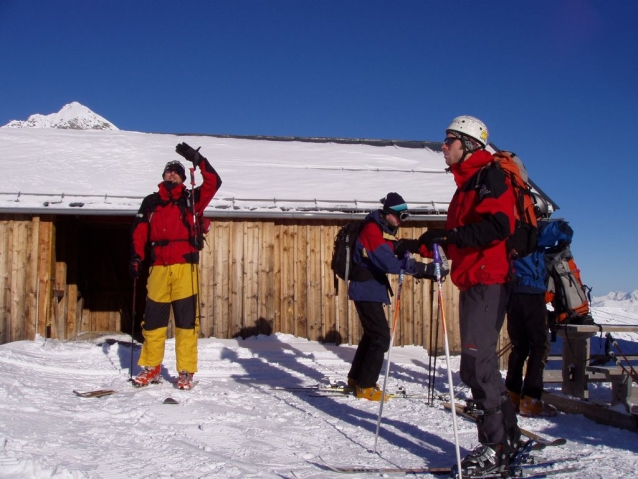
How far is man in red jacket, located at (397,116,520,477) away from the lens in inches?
145

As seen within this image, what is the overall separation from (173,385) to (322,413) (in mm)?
1716

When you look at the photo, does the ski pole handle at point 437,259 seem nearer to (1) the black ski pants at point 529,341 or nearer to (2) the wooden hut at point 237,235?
(1) the black ski pants at point 529,341

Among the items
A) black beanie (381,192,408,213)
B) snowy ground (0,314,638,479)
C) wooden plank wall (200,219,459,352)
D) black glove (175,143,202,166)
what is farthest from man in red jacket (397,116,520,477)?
wooden plank wall (200,219,459,352)

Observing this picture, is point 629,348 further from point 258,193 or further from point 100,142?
point 100,142

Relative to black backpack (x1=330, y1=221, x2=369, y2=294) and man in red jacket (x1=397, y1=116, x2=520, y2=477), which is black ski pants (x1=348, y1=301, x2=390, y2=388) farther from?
man in red jacket (x1=397, y1=116, x2=520, y2=477)

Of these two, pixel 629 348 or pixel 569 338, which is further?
pixel 629 348

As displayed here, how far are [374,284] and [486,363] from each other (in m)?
2.59

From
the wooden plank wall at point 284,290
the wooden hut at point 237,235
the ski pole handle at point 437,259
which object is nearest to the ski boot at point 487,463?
the ski pole handle at point 437,259

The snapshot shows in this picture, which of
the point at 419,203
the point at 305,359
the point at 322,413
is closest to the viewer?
the point at 322,413

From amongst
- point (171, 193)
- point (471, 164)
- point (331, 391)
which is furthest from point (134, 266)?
point (471, 164)

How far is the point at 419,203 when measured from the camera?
10555 millimetres

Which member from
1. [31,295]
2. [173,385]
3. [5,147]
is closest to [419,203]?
[173,385]

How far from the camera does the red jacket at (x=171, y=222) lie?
20.4ft

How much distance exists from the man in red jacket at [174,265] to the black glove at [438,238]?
9.31 feet
